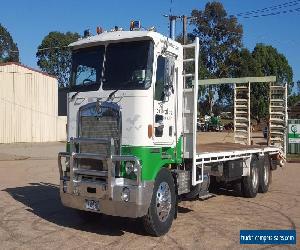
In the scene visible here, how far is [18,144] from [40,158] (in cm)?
1079

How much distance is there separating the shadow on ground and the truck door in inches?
64.5

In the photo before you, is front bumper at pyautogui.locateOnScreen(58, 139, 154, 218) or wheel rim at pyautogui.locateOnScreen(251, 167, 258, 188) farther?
wheel rim at pyautogui.locateOnScreen(251, 167, 258, 188)

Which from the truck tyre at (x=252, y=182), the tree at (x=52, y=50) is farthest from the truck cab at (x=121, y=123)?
the tree at (x=52, y=50)

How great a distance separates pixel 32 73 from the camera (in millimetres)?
36938

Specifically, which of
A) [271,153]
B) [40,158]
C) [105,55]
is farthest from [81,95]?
[40,158]

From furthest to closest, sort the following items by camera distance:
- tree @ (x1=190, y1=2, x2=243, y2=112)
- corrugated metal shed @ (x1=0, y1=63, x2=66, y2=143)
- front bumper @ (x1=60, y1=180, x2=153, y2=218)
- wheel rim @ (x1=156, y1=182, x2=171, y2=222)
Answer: tree @ (x1=190, y1=2, x2=243, y2=112) < corrugated metal shed @ (x1=0, y1=63, x2=66, y2=143) < wheel rim @ (x1=156, y1=182, x2=171, y2=222) < front bumper @ (x1=60, y1=180, x2=153, y2=218)

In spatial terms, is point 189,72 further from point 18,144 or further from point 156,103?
point 18,144

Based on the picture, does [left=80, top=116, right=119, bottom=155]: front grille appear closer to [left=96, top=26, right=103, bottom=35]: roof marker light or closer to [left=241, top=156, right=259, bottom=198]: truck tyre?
[left=96, top=26, right=103, bottom=35]: roof marker light

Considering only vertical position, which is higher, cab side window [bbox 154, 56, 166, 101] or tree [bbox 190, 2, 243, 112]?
tree [bbox 190, 2, 243, 112]

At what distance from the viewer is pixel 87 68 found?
8.52 m

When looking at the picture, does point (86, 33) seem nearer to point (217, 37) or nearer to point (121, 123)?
point (121, 123)

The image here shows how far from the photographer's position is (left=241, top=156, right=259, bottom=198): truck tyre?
1227cm

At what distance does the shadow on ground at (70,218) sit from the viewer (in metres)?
8.63

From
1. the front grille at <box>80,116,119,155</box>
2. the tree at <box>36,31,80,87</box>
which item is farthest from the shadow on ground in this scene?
the tree at <box>36,31,80,87</box>
